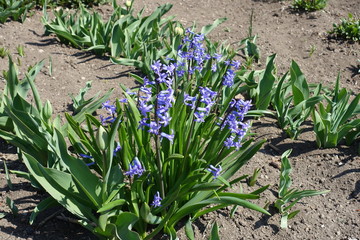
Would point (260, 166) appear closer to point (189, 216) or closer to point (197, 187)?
point (189, 216)

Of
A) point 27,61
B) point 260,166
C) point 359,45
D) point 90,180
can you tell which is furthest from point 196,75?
point 359,45

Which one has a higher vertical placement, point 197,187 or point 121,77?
point 197,187


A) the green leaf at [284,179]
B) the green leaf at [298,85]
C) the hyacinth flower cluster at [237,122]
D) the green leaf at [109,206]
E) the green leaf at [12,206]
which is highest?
the hyacinth flower cluster at [237,122]

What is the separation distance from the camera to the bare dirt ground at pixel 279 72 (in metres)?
2.67

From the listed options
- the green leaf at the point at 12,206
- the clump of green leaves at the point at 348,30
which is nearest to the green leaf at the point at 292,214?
the green leaf at the point at 12,206

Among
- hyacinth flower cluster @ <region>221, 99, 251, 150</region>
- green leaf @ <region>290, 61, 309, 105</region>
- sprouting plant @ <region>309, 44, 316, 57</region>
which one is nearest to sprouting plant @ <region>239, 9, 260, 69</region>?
sprouting plant @ <region>309, 44, 316, 57</region>

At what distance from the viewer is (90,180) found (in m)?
2.28

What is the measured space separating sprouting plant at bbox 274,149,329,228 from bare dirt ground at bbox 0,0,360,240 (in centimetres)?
6

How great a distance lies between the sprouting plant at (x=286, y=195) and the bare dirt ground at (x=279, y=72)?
6 cm

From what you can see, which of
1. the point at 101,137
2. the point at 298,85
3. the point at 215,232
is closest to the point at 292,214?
the point at 215,232

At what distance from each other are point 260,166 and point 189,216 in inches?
30.9

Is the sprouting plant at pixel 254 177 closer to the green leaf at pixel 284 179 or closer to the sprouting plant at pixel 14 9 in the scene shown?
the green leaf at pixel 284 179

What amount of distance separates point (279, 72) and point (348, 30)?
→ 1004 mm

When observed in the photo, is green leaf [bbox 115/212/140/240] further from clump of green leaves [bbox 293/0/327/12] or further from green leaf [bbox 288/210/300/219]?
clump of green leaves [bbox 293/0/327/12]
